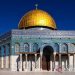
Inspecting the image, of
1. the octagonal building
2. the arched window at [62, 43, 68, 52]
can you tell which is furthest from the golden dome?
the arched window at [62, 43, 68, 52]

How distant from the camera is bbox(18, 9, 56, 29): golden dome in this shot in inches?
1462

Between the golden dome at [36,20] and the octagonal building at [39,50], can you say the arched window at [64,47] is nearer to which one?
the octagonal building at [39,50]

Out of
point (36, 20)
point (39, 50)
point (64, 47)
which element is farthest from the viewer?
point (36, 20)

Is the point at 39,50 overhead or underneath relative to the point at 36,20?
underneath

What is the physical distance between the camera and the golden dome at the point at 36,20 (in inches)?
1462

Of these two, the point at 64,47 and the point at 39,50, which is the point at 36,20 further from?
the point at 64,47

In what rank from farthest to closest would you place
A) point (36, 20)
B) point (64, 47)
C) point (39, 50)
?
1. point (36, 20)
2. point (64, 47)
3. point (39, 50)

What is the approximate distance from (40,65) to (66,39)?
4.97 metres

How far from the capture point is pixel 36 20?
123ft

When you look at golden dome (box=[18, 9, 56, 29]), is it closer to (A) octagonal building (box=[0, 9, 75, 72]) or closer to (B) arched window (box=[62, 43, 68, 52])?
(A) octagonal building (box=[0, 9, 75, 72])

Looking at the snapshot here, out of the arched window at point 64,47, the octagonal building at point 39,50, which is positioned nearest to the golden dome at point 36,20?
the octagonal building at point 39,50

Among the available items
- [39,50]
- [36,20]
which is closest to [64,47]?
[39,50]

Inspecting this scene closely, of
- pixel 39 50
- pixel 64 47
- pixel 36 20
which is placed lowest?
pixel 39 50

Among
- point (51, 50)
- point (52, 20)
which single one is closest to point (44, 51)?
point (51, 50)
